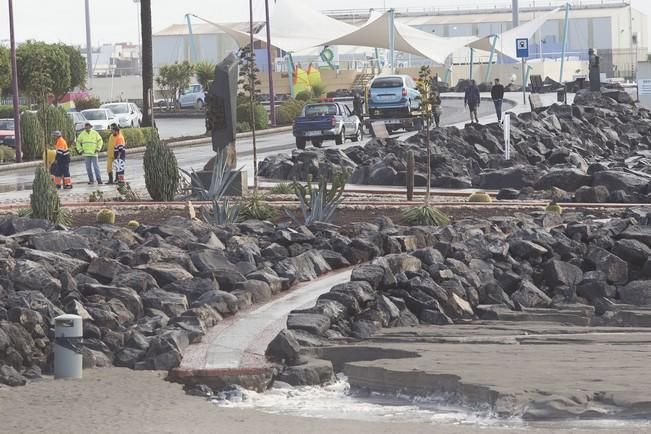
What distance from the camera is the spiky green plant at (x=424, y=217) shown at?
20.6 m

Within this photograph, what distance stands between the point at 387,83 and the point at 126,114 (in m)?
13.5

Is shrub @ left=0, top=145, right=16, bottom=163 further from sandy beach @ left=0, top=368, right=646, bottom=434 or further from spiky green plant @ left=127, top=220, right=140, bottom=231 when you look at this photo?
sandy beach @ left=0, top=368, right=646, bottom=434

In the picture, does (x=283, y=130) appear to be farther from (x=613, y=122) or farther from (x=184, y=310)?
(x=184, y=310)

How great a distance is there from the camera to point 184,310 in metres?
14.1

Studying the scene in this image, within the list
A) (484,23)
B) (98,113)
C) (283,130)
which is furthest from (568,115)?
(484,23)

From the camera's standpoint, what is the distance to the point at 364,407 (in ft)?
36.7

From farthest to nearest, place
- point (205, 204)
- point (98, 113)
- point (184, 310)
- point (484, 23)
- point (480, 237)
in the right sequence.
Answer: point (484, 23) → point (98, 113) → point (205, 204) → point (480, 237) → point (184, 310)

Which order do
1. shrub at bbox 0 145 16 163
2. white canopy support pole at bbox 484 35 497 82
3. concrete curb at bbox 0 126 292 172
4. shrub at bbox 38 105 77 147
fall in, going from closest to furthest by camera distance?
1. concrete curb at bbox 0 126 292 172
2. shrub at bbox 38 105 77 147
3. shrub at bbox 0 145 16 163
4. white canopy support pole at bbox 484 35 497 82

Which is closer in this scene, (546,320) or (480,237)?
(546,320)

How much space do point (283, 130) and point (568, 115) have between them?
1612 centimetres

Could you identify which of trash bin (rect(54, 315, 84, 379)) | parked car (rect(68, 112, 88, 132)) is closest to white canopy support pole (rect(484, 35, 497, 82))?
parked car (rect(68, 112, 88, 132))

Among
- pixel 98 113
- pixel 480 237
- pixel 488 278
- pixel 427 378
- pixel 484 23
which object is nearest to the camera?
pixel 427 378

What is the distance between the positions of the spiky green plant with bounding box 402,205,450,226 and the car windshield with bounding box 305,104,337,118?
24650 millimetres

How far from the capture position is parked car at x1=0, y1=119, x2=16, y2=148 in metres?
48.7
